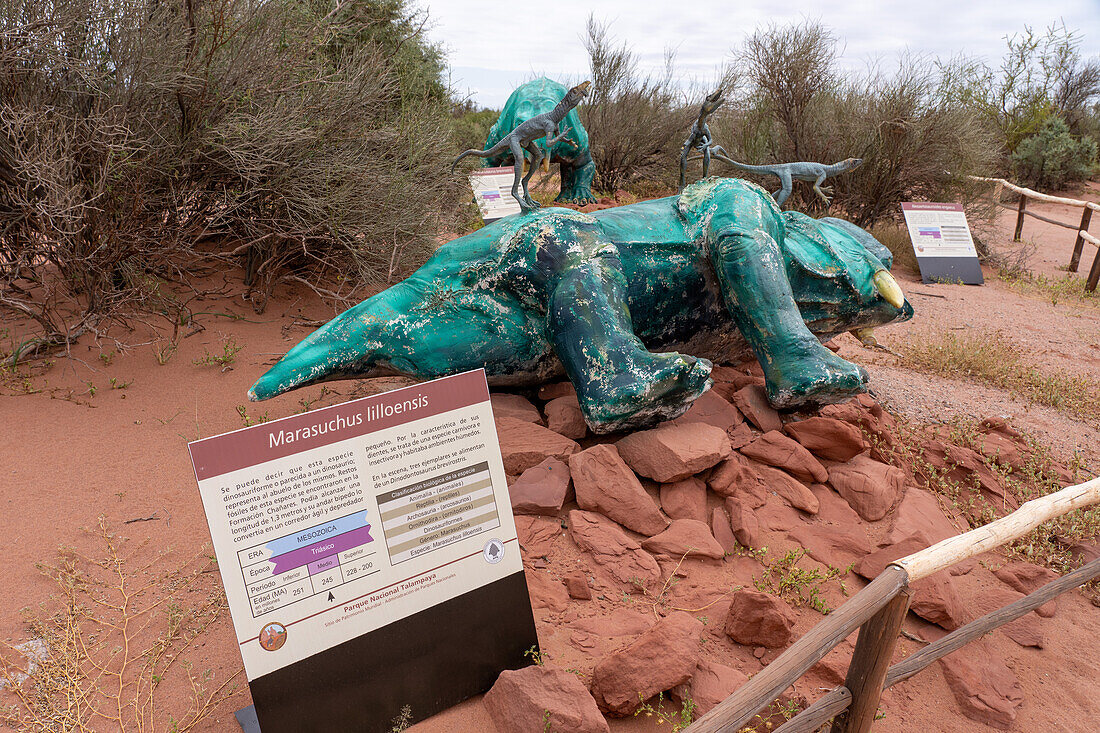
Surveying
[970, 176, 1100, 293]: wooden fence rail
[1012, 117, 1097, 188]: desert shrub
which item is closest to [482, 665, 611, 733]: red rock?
[970, 176, 1100, 293]: wooden fence rail

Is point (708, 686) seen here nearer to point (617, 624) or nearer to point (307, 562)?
point (617, 624)

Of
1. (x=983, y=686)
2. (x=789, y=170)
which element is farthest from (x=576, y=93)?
(x=983, y=686)

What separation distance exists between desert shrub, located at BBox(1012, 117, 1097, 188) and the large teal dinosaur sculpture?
14644mm

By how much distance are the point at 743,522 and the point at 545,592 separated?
31.8 inches

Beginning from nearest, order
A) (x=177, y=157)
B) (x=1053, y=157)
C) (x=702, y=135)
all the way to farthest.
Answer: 1. (x=702, y=135)
2. (x=177, y=157)
3. (x=1053, y=157)

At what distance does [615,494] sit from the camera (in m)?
2.45

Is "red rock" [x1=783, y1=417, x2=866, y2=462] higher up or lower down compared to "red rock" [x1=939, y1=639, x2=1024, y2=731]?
higher up

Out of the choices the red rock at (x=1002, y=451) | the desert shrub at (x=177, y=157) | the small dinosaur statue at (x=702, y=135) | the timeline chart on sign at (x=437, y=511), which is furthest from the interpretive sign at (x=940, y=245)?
the timeline chart on sign at (x=437, y=511)

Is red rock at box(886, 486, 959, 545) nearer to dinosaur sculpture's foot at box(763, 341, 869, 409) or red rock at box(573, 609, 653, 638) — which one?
dinosaur sculpture's foot at box(763, 341, 869, 409)

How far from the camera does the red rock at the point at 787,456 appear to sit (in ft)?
9.29

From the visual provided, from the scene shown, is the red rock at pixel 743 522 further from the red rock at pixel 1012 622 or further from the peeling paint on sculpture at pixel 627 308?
the red rock at pixel 1012 622

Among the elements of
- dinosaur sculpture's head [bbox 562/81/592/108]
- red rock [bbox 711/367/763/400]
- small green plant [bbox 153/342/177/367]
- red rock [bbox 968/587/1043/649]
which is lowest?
red rock [bbox 968/587/1043/649]

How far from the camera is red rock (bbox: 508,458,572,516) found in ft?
8.12

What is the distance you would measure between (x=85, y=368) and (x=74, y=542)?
171 cm
